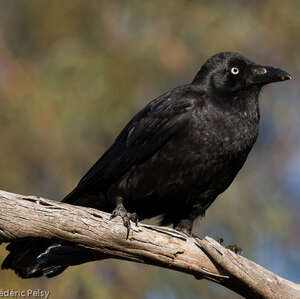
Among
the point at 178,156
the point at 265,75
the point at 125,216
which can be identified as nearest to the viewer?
the point at 125,216

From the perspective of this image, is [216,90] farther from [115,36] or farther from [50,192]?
[115,36]

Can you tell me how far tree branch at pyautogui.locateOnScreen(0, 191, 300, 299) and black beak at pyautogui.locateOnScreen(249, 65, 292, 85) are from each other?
1774 mm

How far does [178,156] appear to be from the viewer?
5.72 metres

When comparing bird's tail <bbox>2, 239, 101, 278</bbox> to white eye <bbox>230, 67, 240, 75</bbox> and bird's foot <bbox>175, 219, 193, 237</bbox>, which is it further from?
white eye <bbox>230, 67, 240, 75</bbox>

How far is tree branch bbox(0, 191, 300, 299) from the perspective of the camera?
4547 millimetres

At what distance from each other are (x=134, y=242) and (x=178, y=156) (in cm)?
113

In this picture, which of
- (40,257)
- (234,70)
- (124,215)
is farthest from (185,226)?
(234,70)

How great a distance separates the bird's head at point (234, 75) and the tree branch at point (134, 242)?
165 cm

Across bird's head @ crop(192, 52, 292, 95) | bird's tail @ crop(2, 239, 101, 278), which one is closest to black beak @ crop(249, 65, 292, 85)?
bird's head @ crop(192, 52, 292, 95)

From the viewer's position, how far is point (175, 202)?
5836 mm

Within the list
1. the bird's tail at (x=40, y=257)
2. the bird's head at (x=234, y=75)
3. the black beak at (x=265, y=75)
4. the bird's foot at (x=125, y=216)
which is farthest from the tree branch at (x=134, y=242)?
the black beak at (x=265, y=75)

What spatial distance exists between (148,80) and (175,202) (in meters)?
3.46

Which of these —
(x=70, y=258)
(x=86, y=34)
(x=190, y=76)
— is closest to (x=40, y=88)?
(x=86, y=34)

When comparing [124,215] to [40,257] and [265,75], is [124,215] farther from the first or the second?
[265,75]
